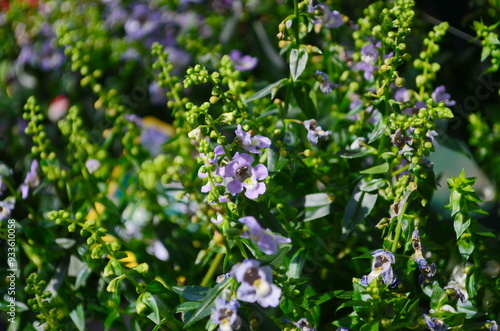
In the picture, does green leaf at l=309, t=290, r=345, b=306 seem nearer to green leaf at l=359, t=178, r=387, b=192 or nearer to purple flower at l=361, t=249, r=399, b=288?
purple flower at l=361, t=249, r=399, b=288

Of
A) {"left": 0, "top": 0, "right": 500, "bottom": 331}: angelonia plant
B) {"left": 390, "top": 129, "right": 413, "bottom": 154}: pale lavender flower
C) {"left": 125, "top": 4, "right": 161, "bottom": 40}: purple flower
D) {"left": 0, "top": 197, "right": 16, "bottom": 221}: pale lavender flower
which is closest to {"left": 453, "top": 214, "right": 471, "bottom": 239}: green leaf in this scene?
{"left": 0, "top": 0, "right": 500, "bottom": 331}: angelonia plant

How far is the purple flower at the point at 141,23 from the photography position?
161 centimetres

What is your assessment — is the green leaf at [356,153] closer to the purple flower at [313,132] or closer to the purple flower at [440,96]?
the purple flower at [313,132]

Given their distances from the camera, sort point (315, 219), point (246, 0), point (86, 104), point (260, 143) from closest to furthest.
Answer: point (260, 143), point (315, 219), point (246, 0), point (86, 104)

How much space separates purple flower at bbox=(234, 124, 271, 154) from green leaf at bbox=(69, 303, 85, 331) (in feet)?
1.18

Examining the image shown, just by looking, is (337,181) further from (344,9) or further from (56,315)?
(344,9)

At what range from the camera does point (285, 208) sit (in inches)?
30.9

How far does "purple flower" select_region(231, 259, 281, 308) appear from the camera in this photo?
0.55m

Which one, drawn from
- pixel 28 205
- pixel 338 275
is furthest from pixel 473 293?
pixel 28 205

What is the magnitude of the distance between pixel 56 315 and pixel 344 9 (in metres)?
0.95

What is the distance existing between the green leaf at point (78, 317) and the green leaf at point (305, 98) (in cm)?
44

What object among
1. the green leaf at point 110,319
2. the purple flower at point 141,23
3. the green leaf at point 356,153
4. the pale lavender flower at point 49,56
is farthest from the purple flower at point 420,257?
the pale lavender flower at point 49,56

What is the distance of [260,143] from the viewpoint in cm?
70

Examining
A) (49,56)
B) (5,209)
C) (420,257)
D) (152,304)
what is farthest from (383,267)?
(49,56)
